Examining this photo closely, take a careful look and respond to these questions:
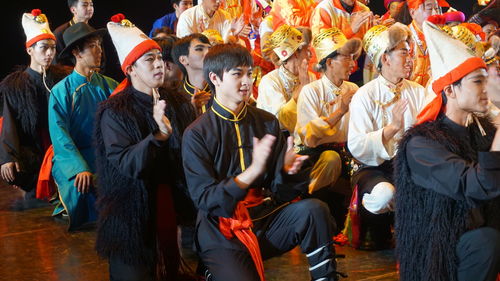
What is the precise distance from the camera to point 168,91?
11.1 feet

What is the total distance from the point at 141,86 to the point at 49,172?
1.73 m

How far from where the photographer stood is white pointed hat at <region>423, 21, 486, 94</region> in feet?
8.52

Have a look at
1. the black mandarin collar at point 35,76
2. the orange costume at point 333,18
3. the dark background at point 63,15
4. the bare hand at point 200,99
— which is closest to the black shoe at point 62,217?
the black mandarin collar at point 35,76

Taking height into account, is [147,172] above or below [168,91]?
below

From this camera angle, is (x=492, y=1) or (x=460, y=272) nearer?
(x=460, y=272)

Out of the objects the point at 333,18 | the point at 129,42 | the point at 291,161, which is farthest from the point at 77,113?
the point at 333,18

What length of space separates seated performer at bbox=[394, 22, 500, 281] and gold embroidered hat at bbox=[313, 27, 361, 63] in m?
1.47

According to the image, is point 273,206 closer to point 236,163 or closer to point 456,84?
point 236,163

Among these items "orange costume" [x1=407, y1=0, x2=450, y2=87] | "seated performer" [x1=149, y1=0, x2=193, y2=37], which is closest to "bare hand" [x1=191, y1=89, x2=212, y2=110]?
"orange costume" [x1=407, y1=0, x2=450, y2=87]

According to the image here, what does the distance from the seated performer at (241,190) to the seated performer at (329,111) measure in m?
1.07

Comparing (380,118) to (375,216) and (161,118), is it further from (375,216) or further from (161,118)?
(161,118)

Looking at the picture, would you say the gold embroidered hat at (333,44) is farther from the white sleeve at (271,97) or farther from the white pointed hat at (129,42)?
the white pointed hat at (129,42)

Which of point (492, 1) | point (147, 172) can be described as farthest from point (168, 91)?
point (492, 1)

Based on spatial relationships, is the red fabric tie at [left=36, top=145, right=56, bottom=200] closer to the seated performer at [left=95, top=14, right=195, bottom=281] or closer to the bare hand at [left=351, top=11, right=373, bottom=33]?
the seated performer at [left=95, top=14, right=195, bottom=281]
